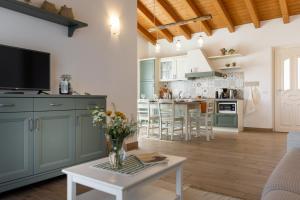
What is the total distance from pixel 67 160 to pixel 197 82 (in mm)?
5681

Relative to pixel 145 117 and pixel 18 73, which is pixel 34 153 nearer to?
pixel 18 73

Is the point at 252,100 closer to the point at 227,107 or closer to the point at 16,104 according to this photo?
the point at 227,107

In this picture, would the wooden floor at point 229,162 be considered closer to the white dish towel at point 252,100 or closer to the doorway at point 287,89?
the doorway at point 287,89

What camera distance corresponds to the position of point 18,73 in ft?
8.48

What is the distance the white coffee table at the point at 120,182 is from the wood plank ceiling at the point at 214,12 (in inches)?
214

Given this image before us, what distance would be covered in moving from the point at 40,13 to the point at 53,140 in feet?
4.90

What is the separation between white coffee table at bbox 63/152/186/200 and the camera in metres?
1.41

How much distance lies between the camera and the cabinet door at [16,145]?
7.03 ft

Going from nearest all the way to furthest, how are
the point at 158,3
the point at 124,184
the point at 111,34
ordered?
the point at 124,184, the point at 111,34, the point at 158,3

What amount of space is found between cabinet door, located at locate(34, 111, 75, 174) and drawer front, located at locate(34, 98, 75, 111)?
5 centimetres

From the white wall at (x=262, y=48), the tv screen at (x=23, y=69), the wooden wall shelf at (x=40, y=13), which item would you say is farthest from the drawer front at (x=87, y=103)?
the white wall at (x=262, y=48)

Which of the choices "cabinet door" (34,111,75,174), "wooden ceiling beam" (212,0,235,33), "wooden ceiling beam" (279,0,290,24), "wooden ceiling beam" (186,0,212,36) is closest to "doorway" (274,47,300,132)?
"wooden ceiling beam" (279,0,290,24)

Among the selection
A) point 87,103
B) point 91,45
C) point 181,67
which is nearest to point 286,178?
point 87,103

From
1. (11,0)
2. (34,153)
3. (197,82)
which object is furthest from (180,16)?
(34,153)
